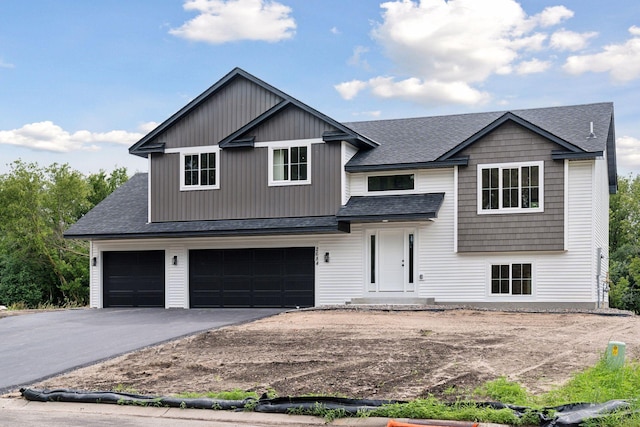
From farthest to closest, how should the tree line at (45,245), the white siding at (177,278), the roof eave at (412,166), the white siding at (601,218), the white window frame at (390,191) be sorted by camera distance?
the tree line at (45,245)
the white siding at (177,278)
the white window frame at (390,191)
the roof eave at (412,166)
the white siding at (601,218)

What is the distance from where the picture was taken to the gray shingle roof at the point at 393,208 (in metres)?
20.6

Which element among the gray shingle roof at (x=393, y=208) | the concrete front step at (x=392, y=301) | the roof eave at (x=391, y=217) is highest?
the gray shingle roof at (x=393, y=208)

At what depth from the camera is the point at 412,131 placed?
24656mm

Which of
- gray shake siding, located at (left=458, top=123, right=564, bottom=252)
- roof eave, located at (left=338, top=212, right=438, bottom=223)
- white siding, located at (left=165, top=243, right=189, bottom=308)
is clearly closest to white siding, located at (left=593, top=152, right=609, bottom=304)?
gray shake siding, located at (left=458, top=123, right=564, bottom=252)

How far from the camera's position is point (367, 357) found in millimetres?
11578

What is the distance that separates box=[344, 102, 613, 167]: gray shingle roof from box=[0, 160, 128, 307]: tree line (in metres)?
22.6

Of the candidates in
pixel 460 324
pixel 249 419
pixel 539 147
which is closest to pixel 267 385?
pixel 249 419

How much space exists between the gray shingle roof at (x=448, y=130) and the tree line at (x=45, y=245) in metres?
19.2

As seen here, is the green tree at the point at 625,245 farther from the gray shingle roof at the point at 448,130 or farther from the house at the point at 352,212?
the gray shingle roof at the point at 448,130

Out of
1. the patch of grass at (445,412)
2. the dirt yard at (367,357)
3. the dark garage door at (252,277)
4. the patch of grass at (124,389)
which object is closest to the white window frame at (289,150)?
the dark garage door at (252,277)

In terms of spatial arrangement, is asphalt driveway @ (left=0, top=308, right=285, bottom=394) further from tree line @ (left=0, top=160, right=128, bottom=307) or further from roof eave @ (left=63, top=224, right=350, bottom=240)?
tree line @ (left=0, top=160, right=128, bottom=307)

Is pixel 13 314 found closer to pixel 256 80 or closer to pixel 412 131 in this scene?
pixel 256 80

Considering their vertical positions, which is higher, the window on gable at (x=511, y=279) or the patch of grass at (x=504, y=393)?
the window on gable at (x=511, y=279)

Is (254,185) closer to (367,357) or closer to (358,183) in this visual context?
(358,183)
